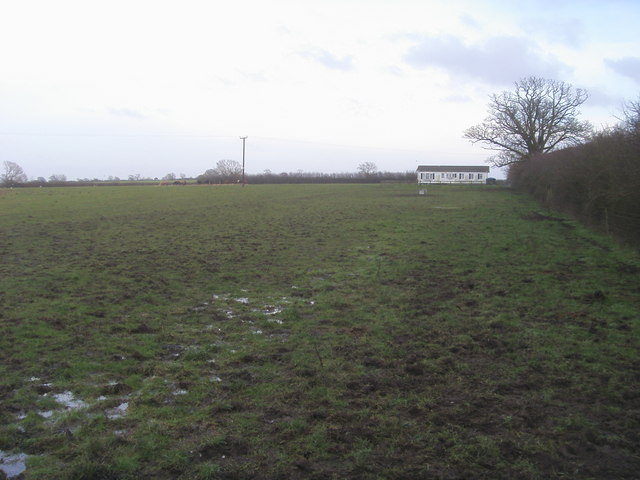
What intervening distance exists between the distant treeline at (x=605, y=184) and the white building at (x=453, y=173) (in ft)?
260

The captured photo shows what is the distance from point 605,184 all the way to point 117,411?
56.7 feet

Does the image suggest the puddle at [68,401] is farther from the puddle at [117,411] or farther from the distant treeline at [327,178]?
the distant treeline at [327,178]

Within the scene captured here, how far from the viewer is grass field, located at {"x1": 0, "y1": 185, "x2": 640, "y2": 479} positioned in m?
3.82

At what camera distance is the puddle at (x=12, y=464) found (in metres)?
3.57

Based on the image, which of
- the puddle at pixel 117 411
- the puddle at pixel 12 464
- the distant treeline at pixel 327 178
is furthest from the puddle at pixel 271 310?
the distant treeline at pixel 327 178

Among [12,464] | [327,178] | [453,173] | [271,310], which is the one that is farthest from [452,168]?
[12,464]

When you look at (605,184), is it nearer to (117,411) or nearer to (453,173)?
(117,411)

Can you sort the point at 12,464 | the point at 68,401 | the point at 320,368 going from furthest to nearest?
the point at 320,368 → the point at 68,401 → the point at 12,464

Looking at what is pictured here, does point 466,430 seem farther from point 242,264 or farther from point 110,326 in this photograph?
point 242,264

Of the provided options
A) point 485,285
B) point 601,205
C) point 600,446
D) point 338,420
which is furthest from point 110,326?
point 601,205

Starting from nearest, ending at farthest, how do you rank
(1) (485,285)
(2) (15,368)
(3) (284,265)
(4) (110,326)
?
→ (2) (15,368), (4) (110,326), (1) (485,285), (3) (284,265)

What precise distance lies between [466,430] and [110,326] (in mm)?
5257

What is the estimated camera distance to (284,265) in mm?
12469

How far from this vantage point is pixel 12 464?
3.68m
